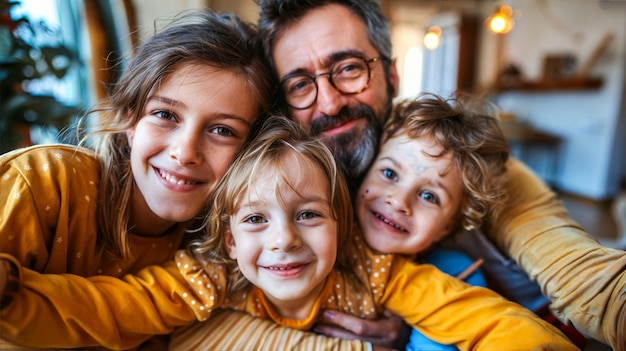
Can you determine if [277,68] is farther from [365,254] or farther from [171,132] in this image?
[365,254]

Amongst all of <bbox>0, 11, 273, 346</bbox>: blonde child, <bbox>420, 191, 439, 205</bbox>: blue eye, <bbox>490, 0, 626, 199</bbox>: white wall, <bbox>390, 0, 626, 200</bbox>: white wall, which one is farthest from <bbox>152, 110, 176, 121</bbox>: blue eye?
<bbox>490, 0, 626, 199</bbox>: white wall

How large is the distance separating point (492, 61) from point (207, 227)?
7.31 meters

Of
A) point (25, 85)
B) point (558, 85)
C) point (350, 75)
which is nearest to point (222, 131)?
point (350, 75)

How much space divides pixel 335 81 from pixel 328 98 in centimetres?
9

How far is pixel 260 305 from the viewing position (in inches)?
37.7

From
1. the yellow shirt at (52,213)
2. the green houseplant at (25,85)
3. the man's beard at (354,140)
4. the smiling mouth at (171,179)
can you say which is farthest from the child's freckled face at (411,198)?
the green houseplant at (25,85)

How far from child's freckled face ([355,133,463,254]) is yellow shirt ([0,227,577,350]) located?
0.06 meters

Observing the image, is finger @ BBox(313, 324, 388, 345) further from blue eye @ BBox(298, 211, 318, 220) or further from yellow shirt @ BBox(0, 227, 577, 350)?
blue eye @ BBox(298, 211, 318, 220)

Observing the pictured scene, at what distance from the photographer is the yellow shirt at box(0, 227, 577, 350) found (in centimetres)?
73

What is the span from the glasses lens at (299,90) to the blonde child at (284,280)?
0.97ft

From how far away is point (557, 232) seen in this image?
1.00m

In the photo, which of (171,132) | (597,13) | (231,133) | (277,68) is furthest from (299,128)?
(597,13)

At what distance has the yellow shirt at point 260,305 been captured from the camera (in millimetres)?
732

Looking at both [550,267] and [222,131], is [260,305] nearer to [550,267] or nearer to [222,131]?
[222,131]
